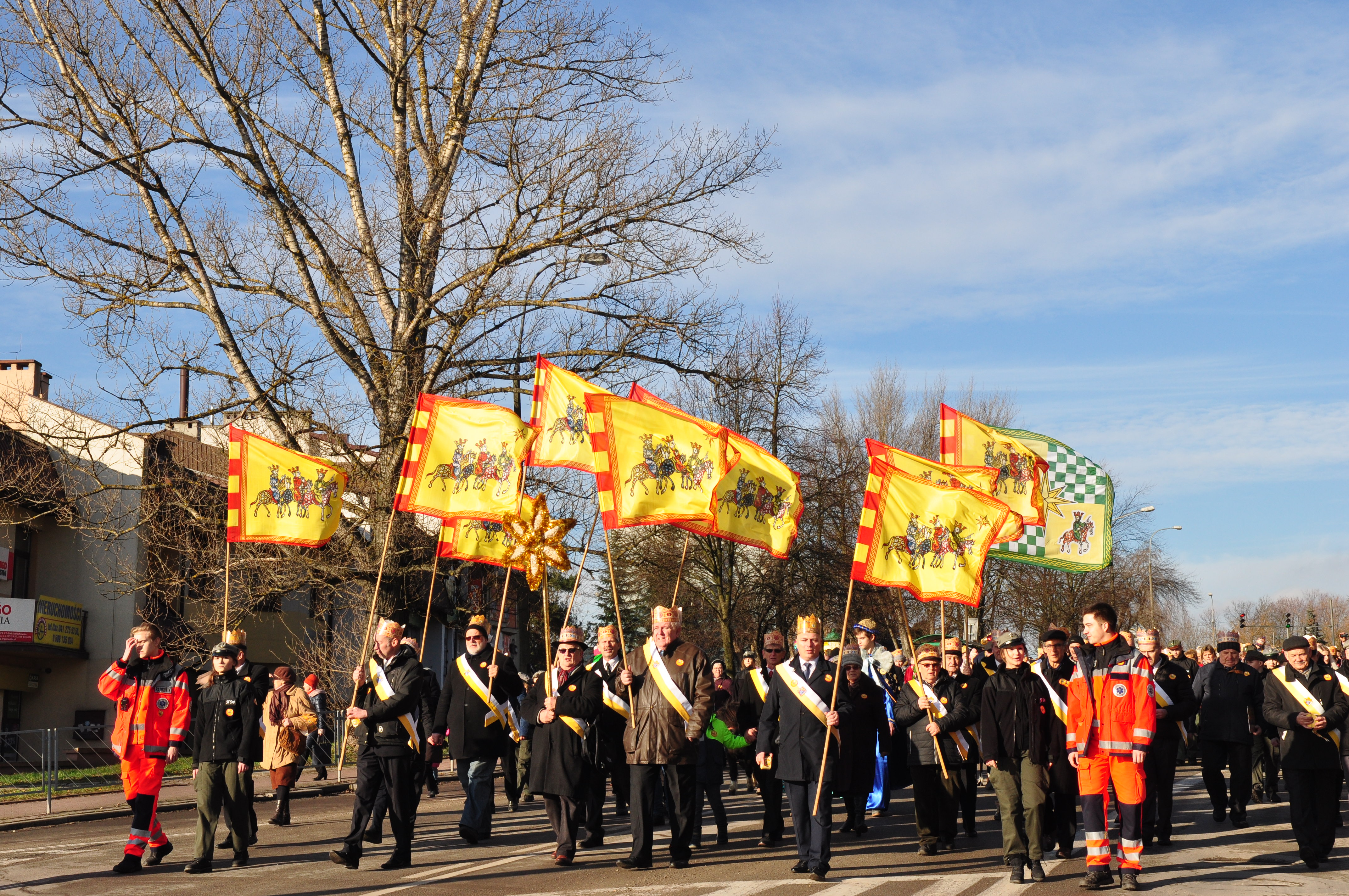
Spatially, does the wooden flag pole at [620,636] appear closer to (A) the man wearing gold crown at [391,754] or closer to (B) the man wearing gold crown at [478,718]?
(B) the man wearing gold crown at [478,718]

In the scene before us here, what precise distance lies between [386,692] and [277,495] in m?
4.44

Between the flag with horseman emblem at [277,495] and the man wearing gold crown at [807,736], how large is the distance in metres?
5.94

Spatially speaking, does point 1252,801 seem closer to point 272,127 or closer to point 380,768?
point 380,768

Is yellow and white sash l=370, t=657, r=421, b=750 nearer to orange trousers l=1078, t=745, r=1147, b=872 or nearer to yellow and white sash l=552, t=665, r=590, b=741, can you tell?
yellow and white sash l=552, t=665, r=590, b=741

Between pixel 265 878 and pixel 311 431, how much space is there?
1316 centimetres

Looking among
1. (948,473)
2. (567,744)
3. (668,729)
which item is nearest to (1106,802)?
(668,729)

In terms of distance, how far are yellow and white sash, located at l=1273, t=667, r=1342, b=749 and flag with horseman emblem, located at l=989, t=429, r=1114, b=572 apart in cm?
557

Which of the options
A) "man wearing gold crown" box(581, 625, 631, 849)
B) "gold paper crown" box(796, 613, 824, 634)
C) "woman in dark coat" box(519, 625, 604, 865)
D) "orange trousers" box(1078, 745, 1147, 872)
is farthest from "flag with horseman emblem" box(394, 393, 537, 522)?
"orange trousers" box(1078, 745, 1147, 872)

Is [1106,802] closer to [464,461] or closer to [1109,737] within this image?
[1109,737]

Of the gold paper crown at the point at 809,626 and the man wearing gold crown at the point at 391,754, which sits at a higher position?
the gold paper crown at the point at 809,626

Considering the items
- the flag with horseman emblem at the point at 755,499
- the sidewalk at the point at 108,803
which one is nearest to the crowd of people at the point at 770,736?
the flag with horseman emblem at the point at 755,499

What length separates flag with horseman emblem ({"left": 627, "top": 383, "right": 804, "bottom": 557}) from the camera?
1189 cm

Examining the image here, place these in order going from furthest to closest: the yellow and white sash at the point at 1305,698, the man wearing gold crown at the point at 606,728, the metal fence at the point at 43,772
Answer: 1. the metal fence at the point at 43,772
2. the man wearing gold crown at the point at 606,728
3. the yellow and white sash at the point at 1305,698

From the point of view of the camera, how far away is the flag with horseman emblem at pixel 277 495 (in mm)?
13859
